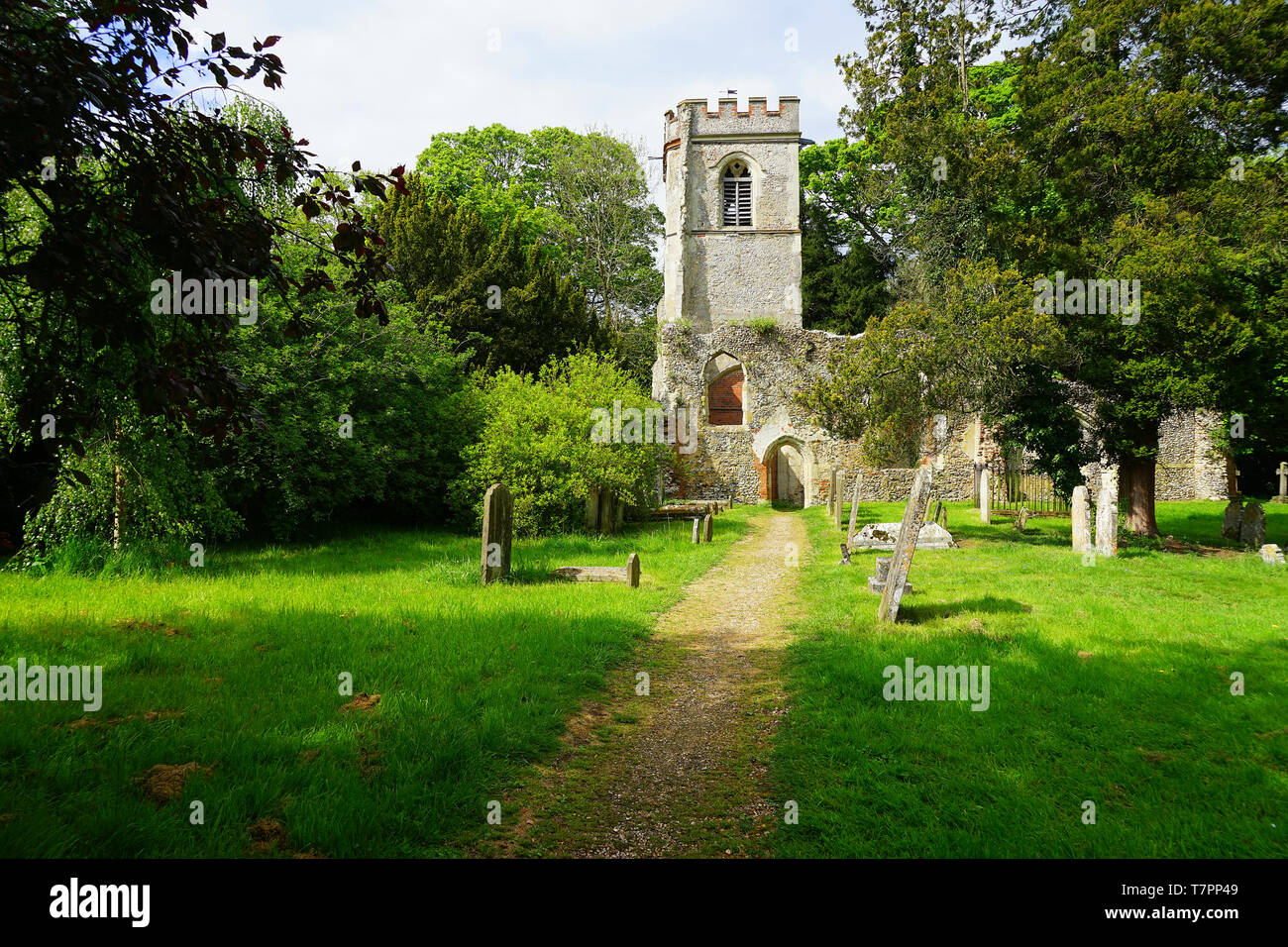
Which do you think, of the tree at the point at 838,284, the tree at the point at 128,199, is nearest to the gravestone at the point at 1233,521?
the tree at the point at 128,199

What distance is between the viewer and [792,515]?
79.7 feet

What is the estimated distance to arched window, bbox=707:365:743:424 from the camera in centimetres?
3466

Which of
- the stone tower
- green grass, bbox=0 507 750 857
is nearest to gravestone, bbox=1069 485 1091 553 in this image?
green grass, bbox=0 507 750 857

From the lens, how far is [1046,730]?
5.17 m

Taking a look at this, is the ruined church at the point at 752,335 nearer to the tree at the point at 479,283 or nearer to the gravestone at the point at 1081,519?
the tree at the point at 479,283

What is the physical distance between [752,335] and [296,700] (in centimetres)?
2551

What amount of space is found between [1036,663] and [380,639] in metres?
6.28

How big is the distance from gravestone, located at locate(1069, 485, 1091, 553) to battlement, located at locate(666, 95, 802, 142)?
22576 millimetres

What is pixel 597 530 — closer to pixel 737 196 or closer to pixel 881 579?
pixel 881 579

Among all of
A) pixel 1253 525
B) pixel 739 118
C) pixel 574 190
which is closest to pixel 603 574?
pixel 1253 525

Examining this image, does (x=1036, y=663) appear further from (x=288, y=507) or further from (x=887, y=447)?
(x=288, y=507)

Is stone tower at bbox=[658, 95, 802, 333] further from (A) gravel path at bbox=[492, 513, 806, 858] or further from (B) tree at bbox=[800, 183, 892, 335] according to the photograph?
(A) gravel path at bbox=[492, 513, 806, 858]

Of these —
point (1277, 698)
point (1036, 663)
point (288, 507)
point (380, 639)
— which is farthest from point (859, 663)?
point (288, 507)

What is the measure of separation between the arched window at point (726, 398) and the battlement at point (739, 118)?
10580 mm
